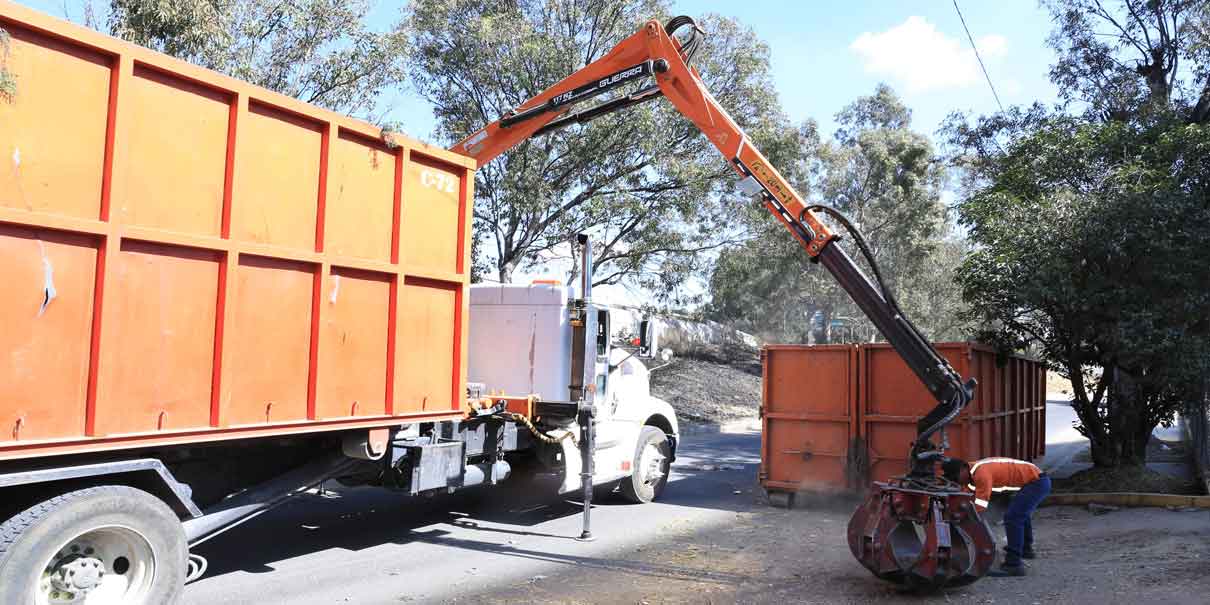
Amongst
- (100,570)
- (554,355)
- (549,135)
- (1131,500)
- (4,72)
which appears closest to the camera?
(4,72)

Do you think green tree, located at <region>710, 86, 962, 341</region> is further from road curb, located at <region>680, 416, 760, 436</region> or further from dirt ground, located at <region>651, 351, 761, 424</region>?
road curb, located at <region>680, 416, 760, 436</region>

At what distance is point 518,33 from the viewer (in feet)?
59.0

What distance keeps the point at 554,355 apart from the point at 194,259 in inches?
168

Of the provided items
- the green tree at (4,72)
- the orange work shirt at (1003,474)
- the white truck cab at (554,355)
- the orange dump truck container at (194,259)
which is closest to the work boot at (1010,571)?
the orange work shirt at (1003,474)

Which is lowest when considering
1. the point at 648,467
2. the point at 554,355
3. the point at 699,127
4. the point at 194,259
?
the point at 648,467

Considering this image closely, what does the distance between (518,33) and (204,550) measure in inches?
524

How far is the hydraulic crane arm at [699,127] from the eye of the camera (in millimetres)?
8227

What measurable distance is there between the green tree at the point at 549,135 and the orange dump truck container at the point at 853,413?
8573 millimetres

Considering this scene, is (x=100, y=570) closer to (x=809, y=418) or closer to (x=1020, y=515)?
(x=1020, y=515)

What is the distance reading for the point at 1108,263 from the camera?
10.6 metres

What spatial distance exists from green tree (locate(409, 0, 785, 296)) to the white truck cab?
341 inches

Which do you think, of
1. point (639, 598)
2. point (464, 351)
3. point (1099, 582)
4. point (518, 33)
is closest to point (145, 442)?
point (464, 351)

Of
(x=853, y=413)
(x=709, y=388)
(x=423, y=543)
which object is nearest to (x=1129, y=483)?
(x=853, y=413)

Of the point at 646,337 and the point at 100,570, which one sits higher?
the point at 646,337
